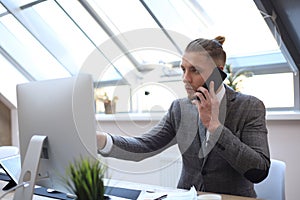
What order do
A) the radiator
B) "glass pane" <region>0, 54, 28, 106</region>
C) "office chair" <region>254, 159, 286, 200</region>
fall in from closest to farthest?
1. "office chair" <region>254, 159, 286, 200</region>
2. the radiator
3. "glass pane" <region>0, 54, 28, 106</region>

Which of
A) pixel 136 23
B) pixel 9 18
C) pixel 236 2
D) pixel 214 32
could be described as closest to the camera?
pixel 236 2

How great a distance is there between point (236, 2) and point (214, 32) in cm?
29

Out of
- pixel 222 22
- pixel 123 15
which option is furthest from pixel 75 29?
pixel 222 22

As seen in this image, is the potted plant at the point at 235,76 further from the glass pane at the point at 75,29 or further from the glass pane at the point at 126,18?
the glass pane at the point at 75,29

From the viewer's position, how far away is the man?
1.23 m

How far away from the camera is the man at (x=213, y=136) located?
123cm

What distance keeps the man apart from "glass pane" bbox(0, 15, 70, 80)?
2.17 meters

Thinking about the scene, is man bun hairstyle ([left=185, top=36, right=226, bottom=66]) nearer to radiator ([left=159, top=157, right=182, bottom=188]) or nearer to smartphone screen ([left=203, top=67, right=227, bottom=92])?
smartphone screen ([left=203, top=67, right=227, bottom=92])

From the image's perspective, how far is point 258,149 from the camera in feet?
4.11

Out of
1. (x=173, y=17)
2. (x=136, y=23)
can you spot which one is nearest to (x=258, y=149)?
(x=173, y=17)

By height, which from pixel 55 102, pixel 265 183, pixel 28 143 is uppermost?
pixel 55 102

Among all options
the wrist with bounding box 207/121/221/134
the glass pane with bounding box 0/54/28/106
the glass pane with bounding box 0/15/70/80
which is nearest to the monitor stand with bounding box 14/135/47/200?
the wrist with bounding box 207/121/221/134

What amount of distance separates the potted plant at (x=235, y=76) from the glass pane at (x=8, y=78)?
254 centimetres

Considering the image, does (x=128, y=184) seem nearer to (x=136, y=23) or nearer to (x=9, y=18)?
(x=136, y=23)
